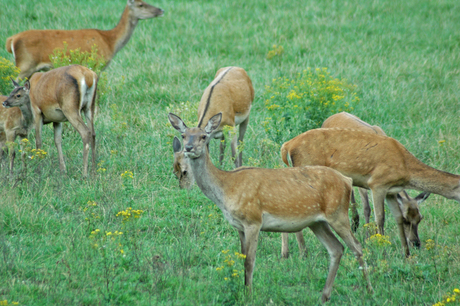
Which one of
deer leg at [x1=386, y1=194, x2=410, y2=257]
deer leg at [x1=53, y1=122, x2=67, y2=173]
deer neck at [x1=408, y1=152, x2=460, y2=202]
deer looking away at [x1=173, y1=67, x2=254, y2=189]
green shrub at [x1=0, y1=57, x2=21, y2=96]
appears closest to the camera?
deer leg at [x1=386, y1=194, x2=410, y2=257]

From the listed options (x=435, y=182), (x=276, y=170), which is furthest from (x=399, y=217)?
(x=276, y=170)

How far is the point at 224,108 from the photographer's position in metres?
9.13

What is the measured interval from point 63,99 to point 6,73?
10.3ft

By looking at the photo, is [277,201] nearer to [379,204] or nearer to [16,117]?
[379,204]

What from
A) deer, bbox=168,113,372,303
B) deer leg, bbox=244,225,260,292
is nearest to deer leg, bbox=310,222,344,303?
deer, bbox=168,113,372,303

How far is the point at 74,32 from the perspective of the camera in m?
11.7

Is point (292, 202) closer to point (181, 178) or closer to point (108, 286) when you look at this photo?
point (108, 286)

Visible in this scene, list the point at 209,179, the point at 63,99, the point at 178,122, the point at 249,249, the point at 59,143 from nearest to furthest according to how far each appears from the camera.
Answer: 1. the point at 249,249
2. the point at 209,179
3. the point at 178,122
4. the point at 63,99
5. the point at 59,143

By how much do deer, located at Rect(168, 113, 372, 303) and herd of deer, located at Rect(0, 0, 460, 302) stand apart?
0.01m

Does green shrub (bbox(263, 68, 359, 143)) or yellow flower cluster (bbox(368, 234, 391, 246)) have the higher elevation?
yellow flower cluster (bbox(368, 234, 391, 246))

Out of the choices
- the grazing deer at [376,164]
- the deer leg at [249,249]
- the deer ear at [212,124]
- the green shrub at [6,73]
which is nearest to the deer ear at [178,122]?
the deer ear at [212,124]

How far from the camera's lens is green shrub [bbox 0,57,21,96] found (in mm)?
10595

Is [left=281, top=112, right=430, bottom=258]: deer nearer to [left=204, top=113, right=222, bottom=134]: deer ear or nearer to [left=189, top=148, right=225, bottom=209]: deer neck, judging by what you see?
[left=189, top=148, right=225, bottom=209]: deer neck

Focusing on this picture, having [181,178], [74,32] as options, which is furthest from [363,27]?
[181,178]
